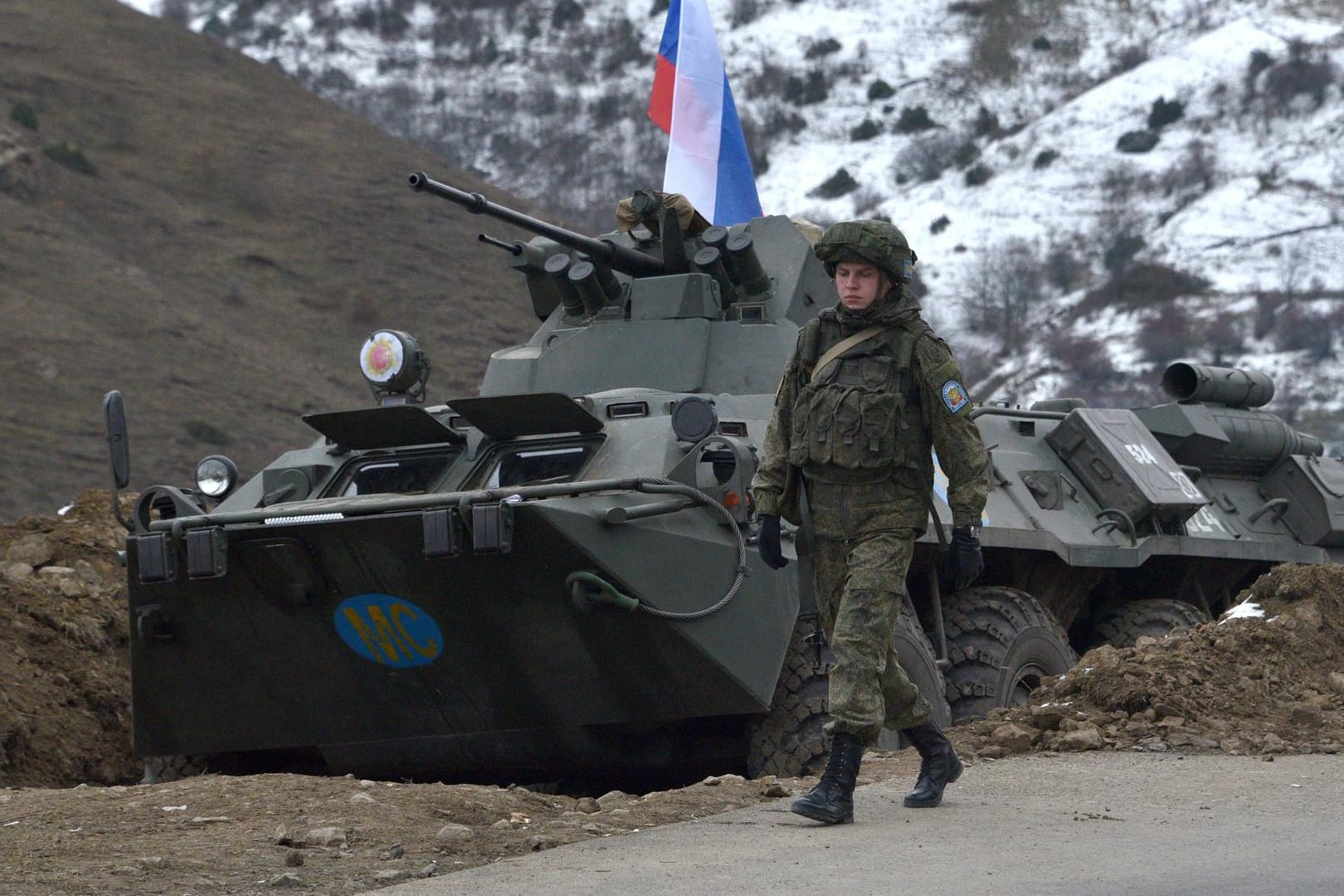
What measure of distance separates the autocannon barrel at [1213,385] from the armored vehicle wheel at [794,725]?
5.20 metres

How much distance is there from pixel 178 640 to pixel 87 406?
26.6m

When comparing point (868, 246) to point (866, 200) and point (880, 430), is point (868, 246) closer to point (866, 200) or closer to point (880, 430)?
point (880, 430)

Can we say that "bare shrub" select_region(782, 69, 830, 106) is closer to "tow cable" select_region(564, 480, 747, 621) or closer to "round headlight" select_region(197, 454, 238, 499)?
"round headlight" select_region(197, 454, 238, 499)

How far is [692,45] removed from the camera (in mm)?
14711

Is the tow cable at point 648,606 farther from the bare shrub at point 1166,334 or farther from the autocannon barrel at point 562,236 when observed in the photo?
the bare shrub at point 1166,334

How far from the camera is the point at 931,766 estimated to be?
6.64m

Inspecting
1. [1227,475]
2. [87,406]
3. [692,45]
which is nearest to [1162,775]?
[1227,475]

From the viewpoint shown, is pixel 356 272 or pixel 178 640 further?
pixel 356 272

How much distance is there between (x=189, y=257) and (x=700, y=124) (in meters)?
31.7

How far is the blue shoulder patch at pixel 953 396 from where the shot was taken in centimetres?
650

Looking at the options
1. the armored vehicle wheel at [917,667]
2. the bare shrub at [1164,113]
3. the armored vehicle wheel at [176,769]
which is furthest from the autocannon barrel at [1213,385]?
the bare shrub at [1164,113]

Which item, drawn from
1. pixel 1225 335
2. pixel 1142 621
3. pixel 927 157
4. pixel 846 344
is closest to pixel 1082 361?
pixel 1225 335

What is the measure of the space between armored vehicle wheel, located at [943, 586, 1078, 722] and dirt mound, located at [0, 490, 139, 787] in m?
3.80

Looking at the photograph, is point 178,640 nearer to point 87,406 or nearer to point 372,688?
point 372,688
